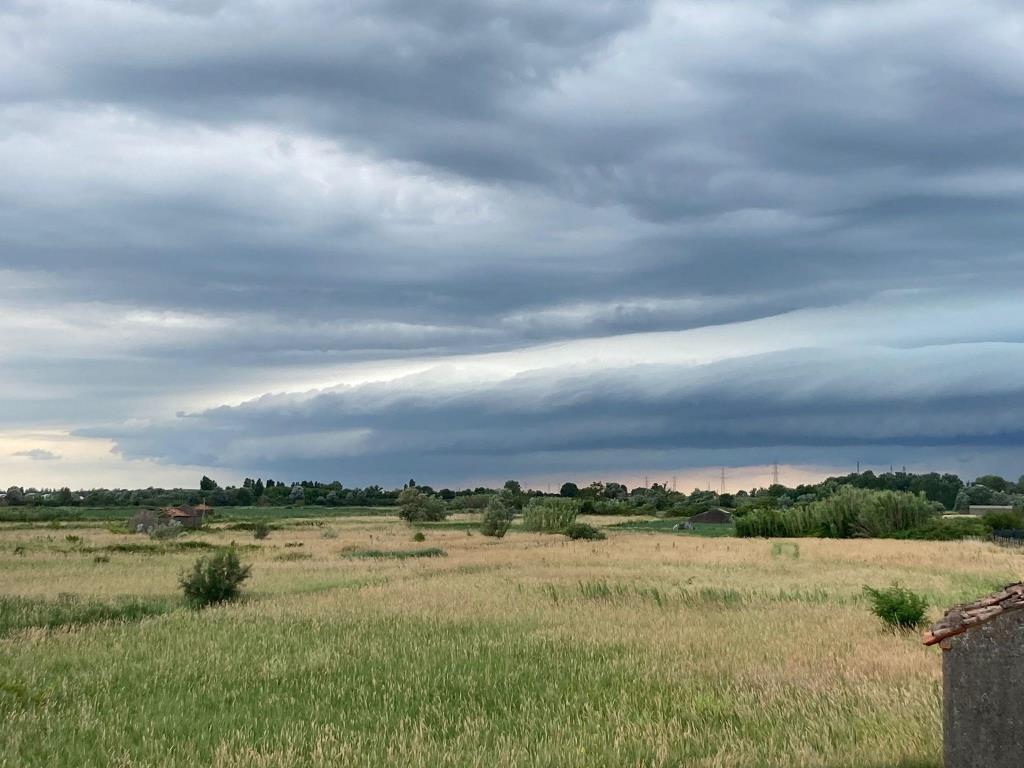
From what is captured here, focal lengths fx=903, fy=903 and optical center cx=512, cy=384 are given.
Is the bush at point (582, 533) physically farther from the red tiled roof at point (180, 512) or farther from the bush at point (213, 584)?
the red tiled roof at point (180, 512)

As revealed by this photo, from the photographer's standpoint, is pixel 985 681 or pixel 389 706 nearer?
pixel 985 681

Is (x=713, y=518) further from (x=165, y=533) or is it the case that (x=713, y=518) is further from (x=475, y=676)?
(x=475, y=676)

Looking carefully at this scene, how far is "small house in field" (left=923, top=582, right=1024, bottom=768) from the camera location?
7.57 metres

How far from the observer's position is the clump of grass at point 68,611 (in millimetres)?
21719

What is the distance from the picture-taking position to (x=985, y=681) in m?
7.74

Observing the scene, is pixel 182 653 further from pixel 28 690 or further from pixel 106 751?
pixel 106 751

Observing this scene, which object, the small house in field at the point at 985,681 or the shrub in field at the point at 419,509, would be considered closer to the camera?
the small house in field at the point at 985,681

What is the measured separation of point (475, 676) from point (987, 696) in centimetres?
801

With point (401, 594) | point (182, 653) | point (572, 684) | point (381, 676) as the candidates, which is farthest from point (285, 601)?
point (572, 684)

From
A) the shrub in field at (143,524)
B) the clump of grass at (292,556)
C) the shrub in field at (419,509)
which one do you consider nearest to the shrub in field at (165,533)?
the shrub in field at (143,524)

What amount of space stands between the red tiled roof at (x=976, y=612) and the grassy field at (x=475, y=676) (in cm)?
168

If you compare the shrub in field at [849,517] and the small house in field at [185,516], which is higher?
the shrub in field at [849,517]

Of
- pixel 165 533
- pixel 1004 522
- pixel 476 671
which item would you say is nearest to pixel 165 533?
pixel 165 533

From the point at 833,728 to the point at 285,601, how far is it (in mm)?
17875
